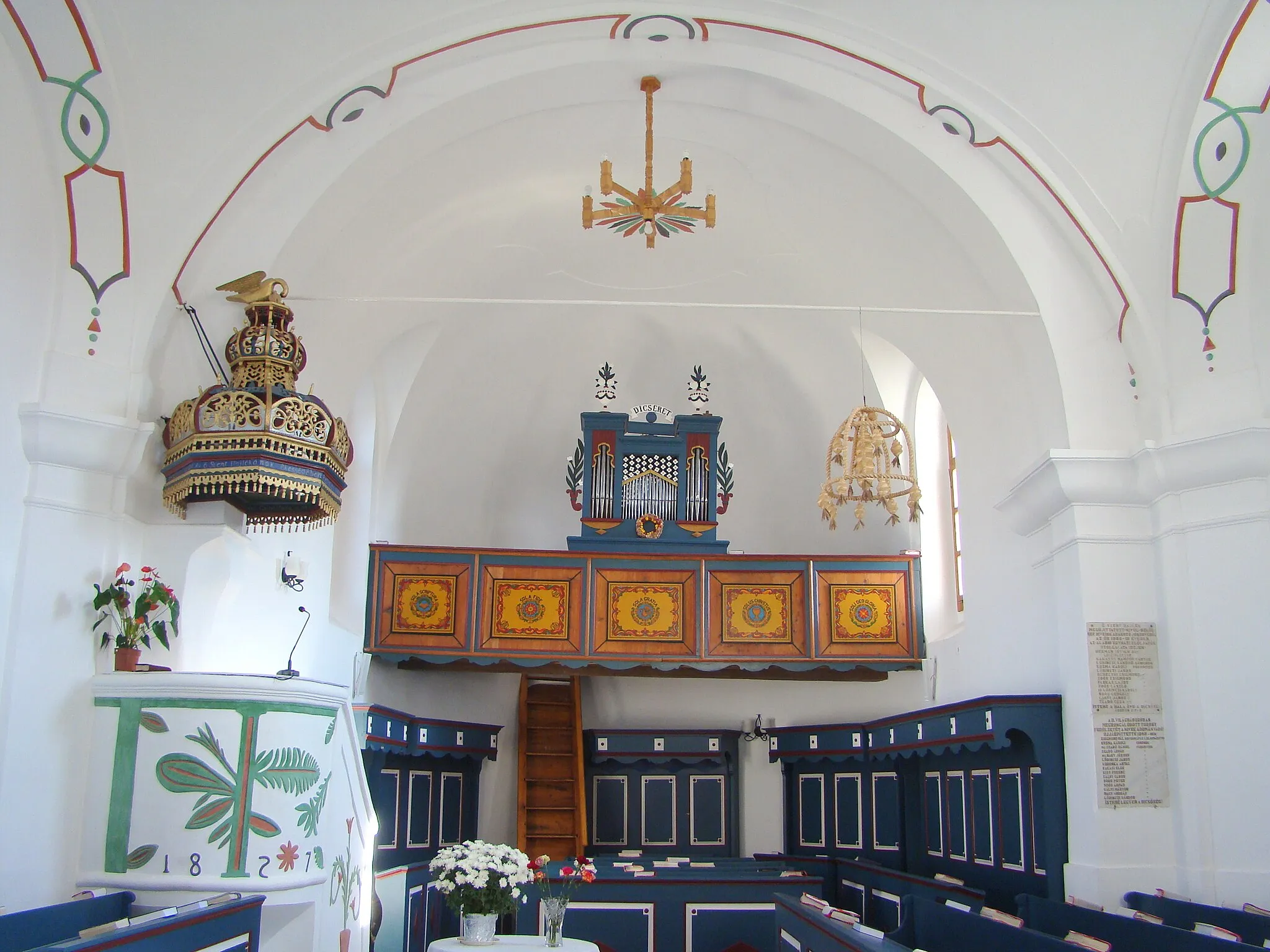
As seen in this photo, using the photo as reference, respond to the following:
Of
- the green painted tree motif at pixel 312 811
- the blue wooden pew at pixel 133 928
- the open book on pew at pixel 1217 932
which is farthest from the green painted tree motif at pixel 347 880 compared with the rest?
the open book on pew at pixel 1217 932

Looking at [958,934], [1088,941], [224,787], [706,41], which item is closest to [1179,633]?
[1088,941]

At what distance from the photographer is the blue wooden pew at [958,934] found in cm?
594

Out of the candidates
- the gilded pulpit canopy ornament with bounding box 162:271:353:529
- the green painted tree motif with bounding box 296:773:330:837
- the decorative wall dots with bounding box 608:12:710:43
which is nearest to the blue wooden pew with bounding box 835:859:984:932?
the green painted tree motif with bounding box 296:773:330:837

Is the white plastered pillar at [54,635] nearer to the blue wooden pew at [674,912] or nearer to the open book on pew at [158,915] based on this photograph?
the open book on pew at [158,915]

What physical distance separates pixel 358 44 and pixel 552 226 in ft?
13.1

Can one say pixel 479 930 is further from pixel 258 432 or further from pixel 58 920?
pixel 258 432

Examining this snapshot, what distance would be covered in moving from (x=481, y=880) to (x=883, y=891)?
233 inches

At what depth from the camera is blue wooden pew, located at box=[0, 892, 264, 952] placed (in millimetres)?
5348

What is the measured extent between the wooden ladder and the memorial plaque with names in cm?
672

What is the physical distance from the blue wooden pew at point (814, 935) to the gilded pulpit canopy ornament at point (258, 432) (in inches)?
182

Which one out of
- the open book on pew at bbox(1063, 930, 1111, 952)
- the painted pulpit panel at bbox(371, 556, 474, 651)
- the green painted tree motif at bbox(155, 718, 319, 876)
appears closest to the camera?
the open book on pew at bbox(1063, 930, 1111, 952)

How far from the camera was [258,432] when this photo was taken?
780cm

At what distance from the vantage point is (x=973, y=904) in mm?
9344

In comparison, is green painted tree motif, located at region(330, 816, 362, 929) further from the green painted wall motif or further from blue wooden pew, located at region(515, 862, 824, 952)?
blue wooden pew, located at region(515, 862, 824, 952)
